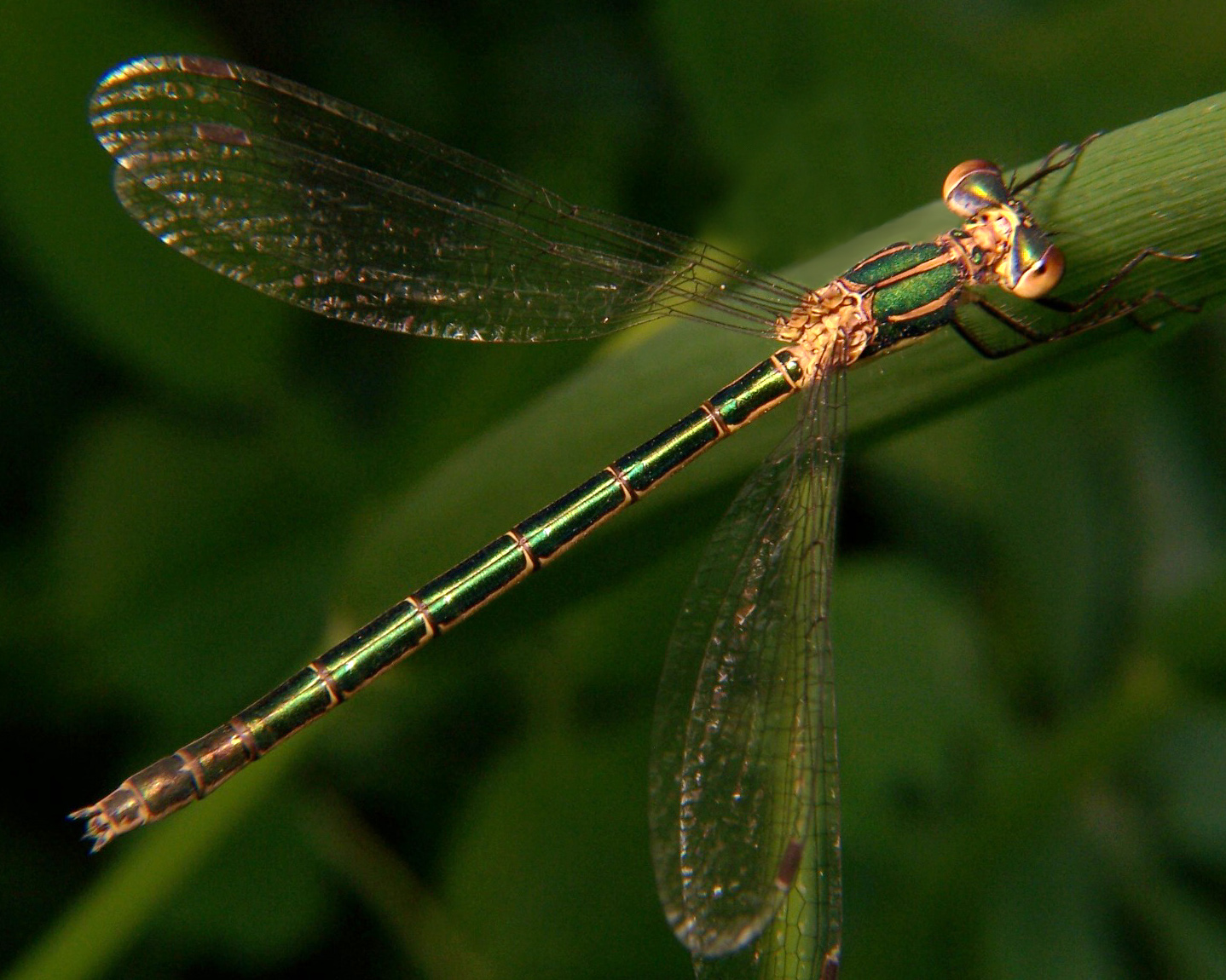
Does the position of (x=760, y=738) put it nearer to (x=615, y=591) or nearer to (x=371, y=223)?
(x=615, y=591)

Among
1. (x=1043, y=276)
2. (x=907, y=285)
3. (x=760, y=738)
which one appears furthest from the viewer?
(x=907, y=285)

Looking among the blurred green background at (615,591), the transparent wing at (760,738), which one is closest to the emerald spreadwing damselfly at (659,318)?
the transparent wing at (760,738)

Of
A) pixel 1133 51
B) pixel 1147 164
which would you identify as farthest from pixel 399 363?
pixel 1147 164

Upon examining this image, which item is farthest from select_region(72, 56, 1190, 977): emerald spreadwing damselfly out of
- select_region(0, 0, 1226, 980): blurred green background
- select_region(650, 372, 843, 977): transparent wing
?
select_region(0, 0, 1226, 980): blurred green background

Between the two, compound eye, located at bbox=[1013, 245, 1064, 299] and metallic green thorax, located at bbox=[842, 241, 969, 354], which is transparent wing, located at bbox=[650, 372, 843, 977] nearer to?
metallic green thorax, located at bbox=[842, 241, 969, 354]

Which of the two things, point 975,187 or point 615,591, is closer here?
point 975,187

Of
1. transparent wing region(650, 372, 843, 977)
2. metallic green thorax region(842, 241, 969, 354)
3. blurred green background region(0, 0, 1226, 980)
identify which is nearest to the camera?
transparent wing region(650, 372, 843, 977)

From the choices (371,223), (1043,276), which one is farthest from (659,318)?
(1043,276)
